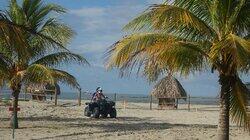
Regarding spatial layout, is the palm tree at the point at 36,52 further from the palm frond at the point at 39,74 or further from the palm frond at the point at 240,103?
the palm frond at the point at 240,103

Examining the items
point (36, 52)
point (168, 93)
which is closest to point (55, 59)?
point (36, 52)

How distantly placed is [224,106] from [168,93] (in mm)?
27143

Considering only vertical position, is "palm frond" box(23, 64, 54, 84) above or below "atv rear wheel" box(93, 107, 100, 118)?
above

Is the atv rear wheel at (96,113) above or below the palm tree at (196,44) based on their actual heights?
below

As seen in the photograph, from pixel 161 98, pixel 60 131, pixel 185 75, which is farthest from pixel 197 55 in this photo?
pixel 161 98

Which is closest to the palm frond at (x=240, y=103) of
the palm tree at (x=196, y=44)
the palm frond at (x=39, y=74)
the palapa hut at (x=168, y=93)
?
the palm tree at (x=196, y=44)

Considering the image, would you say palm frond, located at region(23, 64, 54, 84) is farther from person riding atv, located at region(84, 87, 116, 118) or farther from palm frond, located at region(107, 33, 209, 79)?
person riding atv, located at region(84, 87, 116, 118)

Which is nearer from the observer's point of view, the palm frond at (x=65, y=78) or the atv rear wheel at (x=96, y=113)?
the palm frond at (x=65, y=78)

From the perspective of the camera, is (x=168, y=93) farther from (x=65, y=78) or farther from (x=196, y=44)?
(x=196, y=44)

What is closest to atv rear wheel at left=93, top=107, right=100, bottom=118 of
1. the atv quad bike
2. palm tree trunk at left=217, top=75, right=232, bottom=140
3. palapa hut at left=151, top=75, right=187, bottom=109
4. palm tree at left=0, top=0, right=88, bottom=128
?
the atv quad bike

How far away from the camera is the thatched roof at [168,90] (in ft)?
124

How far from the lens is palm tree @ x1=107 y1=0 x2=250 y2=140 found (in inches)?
392

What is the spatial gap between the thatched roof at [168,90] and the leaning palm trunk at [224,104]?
1041 inches

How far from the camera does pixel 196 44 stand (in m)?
10.6
